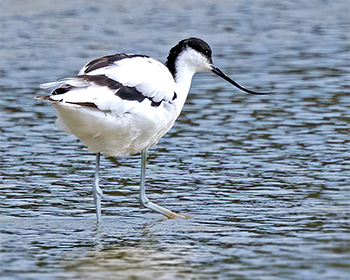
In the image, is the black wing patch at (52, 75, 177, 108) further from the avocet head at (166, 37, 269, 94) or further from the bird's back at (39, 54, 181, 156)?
the avocet head at (166, 37, 269, 94)

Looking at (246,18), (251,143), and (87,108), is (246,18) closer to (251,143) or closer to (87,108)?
(251,143)

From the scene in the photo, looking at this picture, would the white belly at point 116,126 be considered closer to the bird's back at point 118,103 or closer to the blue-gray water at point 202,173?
the bird's back at point 118,103

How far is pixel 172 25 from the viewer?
15.5 m

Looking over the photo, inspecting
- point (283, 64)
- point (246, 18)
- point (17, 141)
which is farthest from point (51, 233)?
point (246, 18)

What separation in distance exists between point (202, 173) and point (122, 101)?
1.87 metres

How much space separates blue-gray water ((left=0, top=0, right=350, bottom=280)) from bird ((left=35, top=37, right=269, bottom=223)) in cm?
47

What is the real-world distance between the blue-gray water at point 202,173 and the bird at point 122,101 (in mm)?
471

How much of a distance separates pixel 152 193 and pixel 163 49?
654cm

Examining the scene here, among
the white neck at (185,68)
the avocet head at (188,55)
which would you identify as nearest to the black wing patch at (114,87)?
the white neck at (185,68)

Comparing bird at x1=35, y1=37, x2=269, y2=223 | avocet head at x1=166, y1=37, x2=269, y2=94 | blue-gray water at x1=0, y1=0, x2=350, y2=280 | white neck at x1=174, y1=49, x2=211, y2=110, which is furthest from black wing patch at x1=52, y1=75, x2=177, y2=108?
blue-gray water at x1=0, y1=0, x2=350, y2=280

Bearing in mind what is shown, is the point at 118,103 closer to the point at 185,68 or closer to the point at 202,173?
the point at 185,68

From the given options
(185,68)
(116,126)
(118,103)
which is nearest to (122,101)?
(118,103)

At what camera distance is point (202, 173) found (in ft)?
26.0

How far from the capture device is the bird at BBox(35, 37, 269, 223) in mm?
6066
